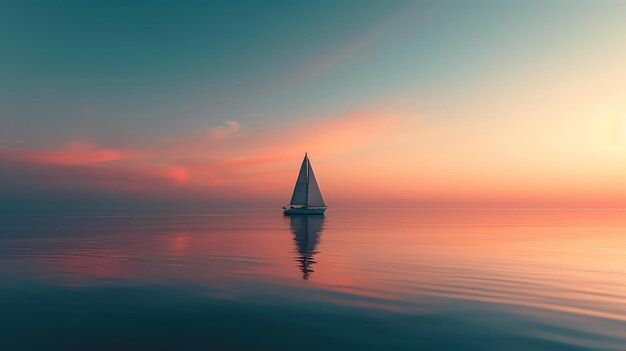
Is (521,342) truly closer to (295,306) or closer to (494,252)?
(295,306)

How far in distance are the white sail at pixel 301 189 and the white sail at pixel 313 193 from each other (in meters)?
1.32

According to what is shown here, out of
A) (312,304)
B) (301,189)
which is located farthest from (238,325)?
(301,189)

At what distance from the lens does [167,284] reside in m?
23.2

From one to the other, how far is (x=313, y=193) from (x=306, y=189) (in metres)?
2.70

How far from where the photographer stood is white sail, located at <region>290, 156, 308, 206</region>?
395 feet

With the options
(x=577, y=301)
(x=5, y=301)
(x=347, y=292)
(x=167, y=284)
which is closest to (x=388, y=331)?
(x=347, y=292)

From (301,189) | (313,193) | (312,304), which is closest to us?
(312,304)

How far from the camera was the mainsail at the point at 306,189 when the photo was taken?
12062 centimetres

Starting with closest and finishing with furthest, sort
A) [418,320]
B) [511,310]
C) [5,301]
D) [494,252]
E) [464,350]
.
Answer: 1. [464,350]
2. [418,320]
3. [511,310]
4. [5,301]
5. [494,252]

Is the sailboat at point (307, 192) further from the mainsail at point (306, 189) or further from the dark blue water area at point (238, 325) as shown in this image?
the dark blue water area at point (238, 325)

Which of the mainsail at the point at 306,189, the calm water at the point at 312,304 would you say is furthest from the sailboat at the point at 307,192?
the calm water at the point at 312,304

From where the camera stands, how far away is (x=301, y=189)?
12312 cm

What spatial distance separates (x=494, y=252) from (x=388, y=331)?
31.3 meters

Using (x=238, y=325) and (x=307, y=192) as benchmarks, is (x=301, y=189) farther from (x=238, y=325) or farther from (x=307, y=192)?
(x=238, y=325)
